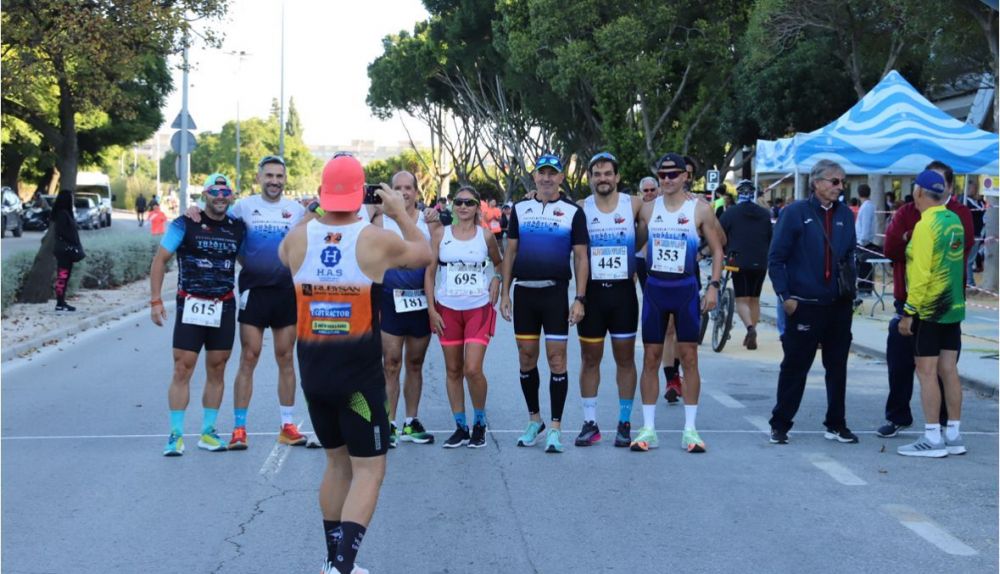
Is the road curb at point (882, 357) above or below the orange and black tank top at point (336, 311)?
below

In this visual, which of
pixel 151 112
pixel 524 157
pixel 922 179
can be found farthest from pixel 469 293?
pixel 524 157

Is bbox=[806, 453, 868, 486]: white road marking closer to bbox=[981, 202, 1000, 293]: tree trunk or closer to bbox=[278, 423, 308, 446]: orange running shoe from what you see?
bbox=[278, 423, 308, 446]: orange running shoe

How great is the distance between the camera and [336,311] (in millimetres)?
5281

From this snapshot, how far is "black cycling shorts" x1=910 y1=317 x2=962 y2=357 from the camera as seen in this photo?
28.8ft

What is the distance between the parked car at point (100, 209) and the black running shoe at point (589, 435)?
177ft

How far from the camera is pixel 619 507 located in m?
7.03

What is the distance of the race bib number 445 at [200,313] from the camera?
8.41 m

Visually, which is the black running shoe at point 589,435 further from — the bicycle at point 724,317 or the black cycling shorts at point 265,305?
the bicycle at point 724,317

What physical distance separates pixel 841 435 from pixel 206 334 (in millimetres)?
4458

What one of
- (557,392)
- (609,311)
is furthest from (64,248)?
(609,311)

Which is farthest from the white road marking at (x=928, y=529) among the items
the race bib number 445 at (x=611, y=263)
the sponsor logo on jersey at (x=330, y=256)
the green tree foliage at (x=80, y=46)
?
the green tree foliage at (x=80, y=46)

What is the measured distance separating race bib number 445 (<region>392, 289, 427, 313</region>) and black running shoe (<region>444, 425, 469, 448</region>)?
89 cm

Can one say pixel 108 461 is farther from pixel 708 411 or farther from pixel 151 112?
pixel 151 112

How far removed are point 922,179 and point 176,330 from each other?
199 inches
